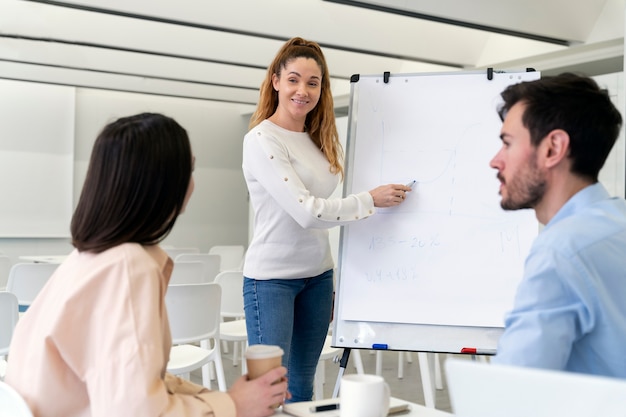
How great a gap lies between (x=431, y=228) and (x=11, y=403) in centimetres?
153

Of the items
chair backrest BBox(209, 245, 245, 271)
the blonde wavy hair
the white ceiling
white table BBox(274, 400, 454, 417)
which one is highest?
the white ceiling

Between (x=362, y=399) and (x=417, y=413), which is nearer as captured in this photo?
(x=362, y=399)

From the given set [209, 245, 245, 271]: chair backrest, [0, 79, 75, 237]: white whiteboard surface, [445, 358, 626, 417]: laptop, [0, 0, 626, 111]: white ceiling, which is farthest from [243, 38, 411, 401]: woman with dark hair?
[0, 79, 75, 237]: white whiteboard surface

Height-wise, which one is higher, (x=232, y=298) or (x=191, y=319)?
(x=191, y=319)

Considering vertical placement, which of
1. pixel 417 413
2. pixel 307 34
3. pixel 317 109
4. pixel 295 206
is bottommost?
pixel 417 413

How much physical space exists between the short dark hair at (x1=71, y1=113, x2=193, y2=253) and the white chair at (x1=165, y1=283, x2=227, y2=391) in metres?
1.99

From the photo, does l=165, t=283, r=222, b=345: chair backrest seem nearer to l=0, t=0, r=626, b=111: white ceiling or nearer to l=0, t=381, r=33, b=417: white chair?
l=0, t=381, r=33, b=417: white chair

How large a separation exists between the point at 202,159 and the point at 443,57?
4415 millimetres

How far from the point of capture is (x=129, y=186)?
3.81 ft

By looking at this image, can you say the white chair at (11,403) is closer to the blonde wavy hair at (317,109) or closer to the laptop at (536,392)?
the laptop at (536,392)

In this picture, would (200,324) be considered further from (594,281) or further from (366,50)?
(366,50)

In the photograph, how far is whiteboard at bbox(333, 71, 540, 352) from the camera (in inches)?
91.0

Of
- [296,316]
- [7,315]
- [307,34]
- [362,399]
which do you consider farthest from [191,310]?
[307,34]

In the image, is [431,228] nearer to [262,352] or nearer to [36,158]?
[262,352]
